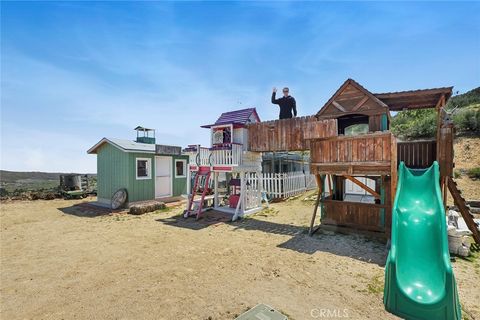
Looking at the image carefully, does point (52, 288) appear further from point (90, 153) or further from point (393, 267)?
point (90, 153)

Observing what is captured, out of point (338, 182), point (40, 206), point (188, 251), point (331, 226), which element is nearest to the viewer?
point (188, 251)

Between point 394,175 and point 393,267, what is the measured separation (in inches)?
139

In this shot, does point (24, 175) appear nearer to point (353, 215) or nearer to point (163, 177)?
point (163, 177)

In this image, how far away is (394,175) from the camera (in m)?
6.68

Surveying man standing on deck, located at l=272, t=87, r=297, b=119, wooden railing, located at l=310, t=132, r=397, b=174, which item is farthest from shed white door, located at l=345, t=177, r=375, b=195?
wooden railing, located at l=310, t=132, r=397, b=174

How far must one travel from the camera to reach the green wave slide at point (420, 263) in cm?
356

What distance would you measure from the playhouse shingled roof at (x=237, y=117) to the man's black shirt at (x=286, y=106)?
141 centimetres

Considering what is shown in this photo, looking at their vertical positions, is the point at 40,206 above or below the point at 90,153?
below

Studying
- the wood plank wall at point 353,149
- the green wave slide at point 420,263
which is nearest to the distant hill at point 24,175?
the wood plank wall at point 353,149

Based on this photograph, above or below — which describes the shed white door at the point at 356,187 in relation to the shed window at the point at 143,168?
below

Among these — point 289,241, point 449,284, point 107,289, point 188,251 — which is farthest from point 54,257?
point 449,284

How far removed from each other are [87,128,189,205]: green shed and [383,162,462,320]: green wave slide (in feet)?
32.3

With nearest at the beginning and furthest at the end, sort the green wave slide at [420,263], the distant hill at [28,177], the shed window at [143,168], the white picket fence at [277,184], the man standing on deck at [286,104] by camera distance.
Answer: the green wave slide at [420,263] < the man standing on deck at [286,104] < the shed window at [143,168] < the white picket fence at [277,184] < the distant hill at [28,177]

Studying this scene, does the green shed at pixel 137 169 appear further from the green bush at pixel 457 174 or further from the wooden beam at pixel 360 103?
the green bush at pixel 457 174
